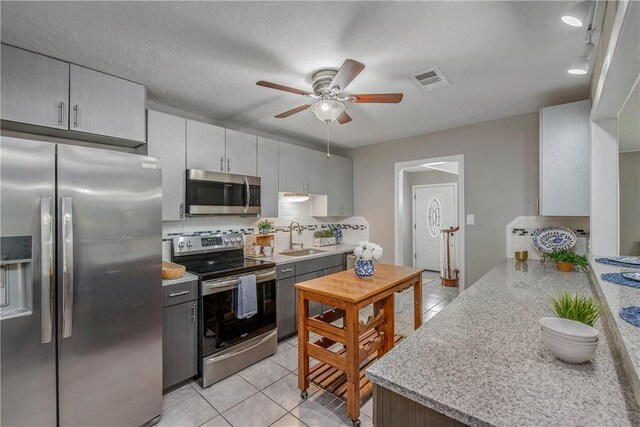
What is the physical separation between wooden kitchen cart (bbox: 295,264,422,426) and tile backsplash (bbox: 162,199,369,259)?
1429 mm

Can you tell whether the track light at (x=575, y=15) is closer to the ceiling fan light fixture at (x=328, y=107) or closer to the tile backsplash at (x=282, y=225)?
the ceiling fan light fixture at (x=328, y=107)

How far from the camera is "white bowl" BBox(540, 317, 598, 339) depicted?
974mm

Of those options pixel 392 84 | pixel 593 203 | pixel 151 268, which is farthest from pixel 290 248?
pixel 593 203

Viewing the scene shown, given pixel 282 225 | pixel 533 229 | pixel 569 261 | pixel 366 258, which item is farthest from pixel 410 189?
pixel 366 258

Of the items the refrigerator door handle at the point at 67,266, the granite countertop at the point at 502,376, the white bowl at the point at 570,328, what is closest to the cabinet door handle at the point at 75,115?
the refrigerator door handle at the point at 67,266

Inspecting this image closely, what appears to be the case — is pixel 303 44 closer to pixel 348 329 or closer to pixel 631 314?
pixel 348 329

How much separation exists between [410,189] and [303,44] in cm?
542

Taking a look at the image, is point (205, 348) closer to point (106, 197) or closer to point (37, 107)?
point (106, 197)

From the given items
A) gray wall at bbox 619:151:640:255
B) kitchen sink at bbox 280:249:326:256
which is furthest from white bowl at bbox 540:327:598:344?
gray wall at bbox 619:151:640:255

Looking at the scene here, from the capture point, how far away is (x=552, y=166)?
8.64 feet

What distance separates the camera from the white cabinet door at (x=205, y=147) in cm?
270

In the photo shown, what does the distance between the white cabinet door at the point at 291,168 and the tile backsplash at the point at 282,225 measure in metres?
0.36

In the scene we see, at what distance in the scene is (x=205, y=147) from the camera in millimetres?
2797

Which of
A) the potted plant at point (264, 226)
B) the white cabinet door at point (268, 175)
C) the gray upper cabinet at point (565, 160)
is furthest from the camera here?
the potted plant at point (264, 226)
